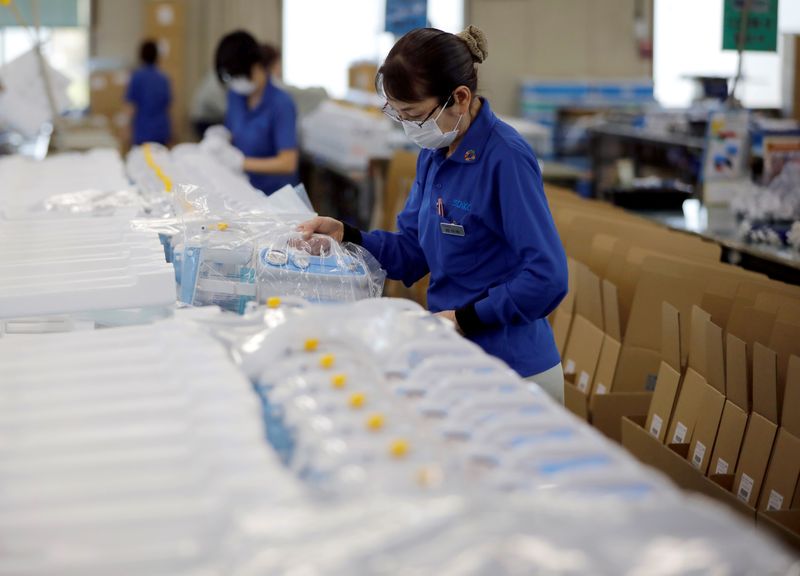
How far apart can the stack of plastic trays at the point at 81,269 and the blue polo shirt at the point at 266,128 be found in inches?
89.4

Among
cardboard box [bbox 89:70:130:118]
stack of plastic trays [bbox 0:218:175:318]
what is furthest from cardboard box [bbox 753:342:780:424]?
cardboard box [bbox 89:70:130:118]

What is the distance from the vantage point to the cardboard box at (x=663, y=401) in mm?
2947

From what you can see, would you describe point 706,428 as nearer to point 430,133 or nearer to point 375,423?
point 430,133

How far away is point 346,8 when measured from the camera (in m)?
12.9

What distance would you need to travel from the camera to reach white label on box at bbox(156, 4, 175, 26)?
11797mm

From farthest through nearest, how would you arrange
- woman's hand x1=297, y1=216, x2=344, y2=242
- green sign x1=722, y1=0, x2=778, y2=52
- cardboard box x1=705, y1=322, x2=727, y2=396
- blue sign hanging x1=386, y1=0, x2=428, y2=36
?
blue sign hanging x1=386, y1=0, x2=428, y2=36 → green sign x1=722, y1=0, x2=778, y2=52 → cardboard box x1=705, y1=322, x2=727, y2=396 → woman's hand x1=297, y1=216, x2=344, y2=242

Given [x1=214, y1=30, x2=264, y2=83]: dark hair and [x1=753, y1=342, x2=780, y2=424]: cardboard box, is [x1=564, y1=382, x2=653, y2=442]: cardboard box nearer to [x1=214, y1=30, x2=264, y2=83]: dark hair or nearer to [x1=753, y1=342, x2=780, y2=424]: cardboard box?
[x1=753, y1=342, x2=780, y2=424]: cardboard box

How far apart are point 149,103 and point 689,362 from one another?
25.5 feet

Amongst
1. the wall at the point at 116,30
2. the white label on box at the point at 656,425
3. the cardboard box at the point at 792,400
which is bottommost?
the white label on box at the point at 656,425

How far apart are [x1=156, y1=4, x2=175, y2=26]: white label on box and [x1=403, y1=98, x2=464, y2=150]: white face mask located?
10.4 m

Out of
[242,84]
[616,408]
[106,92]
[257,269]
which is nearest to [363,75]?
[106,92]

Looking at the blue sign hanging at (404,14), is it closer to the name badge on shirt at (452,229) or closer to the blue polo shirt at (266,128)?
the blue polo shirt at (266,128)

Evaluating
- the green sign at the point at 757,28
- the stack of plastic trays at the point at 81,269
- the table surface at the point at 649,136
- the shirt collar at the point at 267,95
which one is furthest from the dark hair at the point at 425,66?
the table surface at the point at 649,136

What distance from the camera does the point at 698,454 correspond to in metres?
2.80
